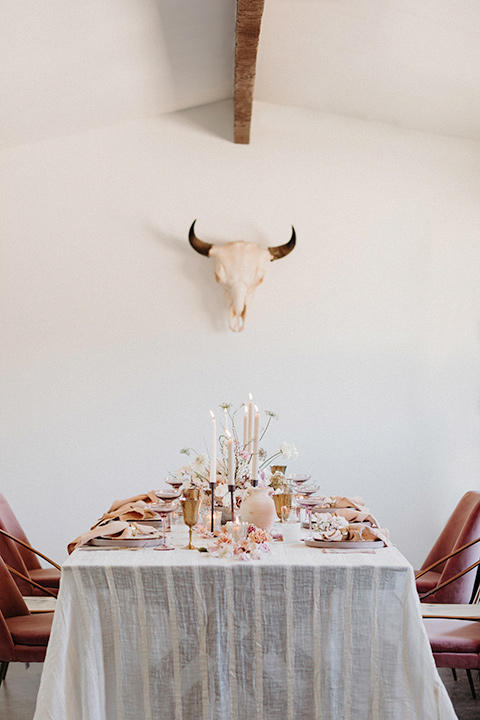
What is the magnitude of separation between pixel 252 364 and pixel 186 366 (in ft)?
1.39

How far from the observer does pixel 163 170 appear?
15.8 ft

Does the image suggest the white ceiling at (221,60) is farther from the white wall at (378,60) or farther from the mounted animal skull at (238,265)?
the mounted animal skull at (238,265)

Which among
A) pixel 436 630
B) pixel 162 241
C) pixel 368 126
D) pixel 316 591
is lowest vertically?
pixel 436 630

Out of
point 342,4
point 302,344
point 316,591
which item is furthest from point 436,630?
point 342,4

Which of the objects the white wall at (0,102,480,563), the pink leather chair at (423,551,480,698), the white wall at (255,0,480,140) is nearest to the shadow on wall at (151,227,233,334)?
the white wall at (0,102,480,563)

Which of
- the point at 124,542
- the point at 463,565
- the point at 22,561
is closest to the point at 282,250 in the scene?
the point at 463,565

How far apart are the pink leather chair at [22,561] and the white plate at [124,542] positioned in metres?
0.70

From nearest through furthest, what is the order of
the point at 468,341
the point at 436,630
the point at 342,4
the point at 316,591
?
the point at 316,591 < the point at 436,630 < the point at 342,4 < the point at 468,341

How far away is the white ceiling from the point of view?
3.52m

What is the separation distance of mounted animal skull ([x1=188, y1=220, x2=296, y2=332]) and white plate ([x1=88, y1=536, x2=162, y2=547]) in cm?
231

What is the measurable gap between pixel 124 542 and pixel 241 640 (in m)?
0.53

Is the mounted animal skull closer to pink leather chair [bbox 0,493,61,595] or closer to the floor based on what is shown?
pink leather chair [bbox 0,493,61,595]

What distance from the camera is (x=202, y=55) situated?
4.19 m

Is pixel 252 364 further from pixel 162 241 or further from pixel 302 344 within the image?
pixel 162 241
